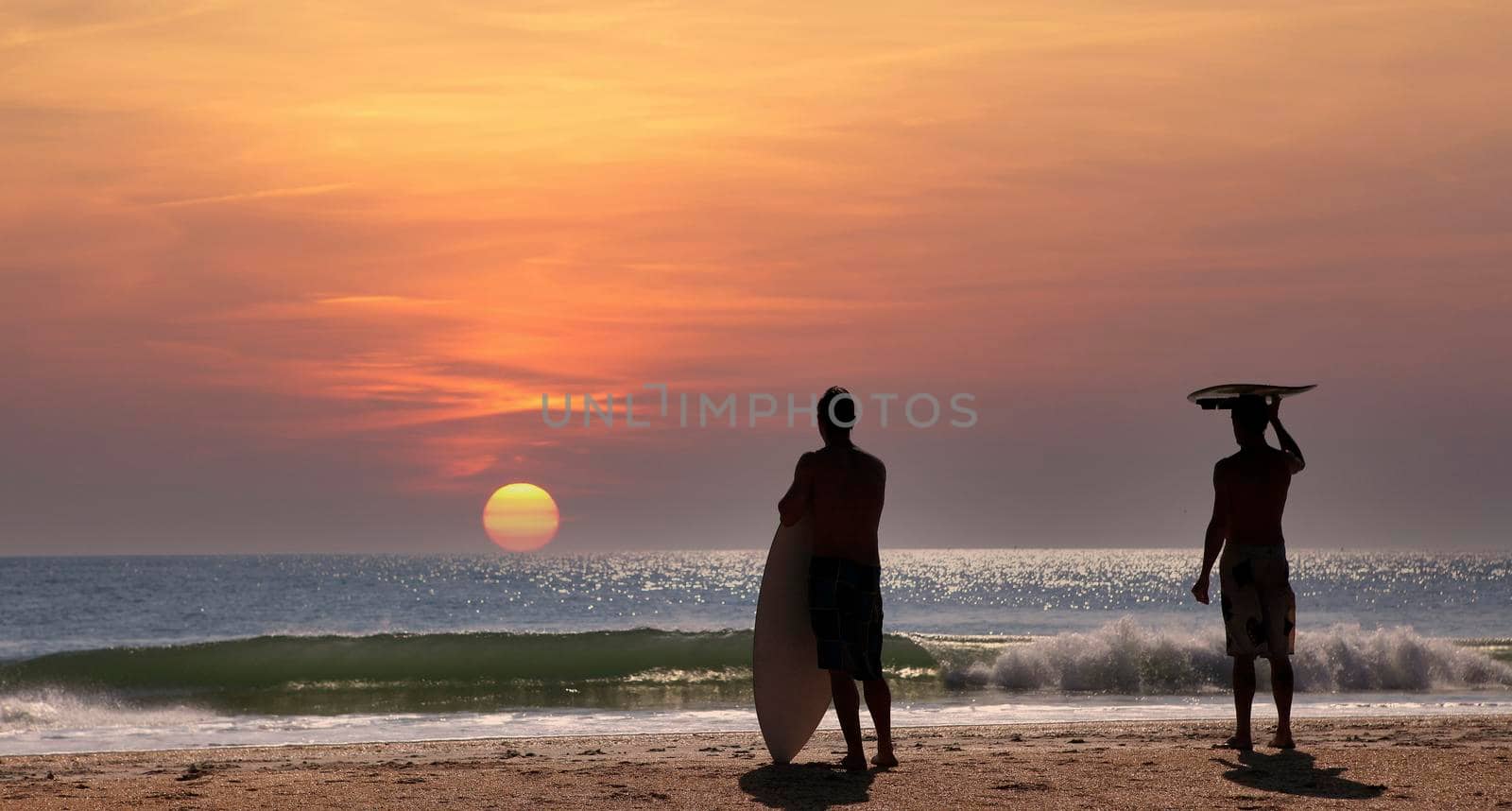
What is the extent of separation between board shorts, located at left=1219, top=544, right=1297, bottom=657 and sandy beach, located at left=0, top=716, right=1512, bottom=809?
56 cm

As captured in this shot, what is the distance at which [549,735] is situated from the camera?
33.2 feet

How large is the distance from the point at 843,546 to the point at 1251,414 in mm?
2249

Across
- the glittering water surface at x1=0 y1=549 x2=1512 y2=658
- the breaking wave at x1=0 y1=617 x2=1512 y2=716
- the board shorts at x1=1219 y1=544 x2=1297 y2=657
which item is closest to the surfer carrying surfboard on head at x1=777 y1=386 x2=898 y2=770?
the board shorts at x1=1219 y1=544 x2=1297 y2=657

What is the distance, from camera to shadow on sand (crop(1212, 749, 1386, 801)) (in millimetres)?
5957

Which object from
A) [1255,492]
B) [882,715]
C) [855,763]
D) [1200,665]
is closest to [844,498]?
[882,715]

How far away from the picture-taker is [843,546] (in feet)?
→ 21.4

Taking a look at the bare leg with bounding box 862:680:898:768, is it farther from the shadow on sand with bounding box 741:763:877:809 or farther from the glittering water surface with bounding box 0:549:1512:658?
the glittering water surface with bounding box 0:549:1512:658

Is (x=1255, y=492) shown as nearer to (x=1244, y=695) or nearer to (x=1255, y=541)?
(x=1255, y=541)

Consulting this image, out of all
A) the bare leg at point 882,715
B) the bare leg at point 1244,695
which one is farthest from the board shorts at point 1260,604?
the bare leg at point 882,715

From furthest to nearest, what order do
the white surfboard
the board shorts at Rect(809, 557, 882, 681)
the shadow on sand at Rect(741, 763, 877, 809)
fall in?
the white surfboard, the board shorts at Rect(809, 557, 882, 681), the shadow on sand at Rect(741, 763, 877, 809)

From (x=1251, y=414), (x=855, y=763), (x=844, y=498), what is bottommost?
(x=855, y=763)

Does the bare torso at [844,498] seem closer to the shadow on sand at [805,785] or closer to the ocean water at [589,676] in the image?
the shadow on sand at [805,785]

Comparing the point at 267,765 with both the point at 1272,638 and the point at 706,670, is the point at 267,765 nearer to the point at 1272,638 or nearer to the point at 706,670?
the point at 1272,638

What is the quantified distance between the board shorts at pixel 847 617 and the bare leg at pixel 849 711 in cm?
5
